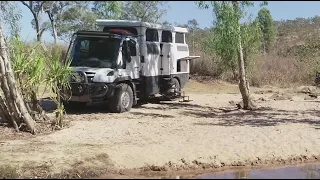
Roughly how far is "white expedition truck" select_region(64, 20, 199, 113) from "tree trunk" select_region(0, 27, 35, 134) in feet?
8.38

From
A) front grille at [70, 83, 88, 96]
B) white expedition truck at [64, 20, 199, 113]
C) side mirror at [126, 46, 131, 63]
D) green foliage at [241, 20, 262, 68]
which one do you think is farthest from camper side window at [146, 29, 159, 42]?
front grille at [70, 83, 88, 96]

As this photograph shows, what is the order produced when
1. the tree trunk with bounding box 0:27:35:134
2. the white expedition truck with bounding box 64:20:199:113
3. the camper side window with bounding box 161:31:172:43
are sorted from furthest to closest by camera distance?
the camper side window with bounding box 161:31:172:43 < the white expedition truck with bounding box 64:20:199:113 < the tree trunk with bounding box 0:27:35:134

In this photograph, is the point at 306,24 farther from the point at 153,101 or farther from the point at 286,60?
the point at 153,101

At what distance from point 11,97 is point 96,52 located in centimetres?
444

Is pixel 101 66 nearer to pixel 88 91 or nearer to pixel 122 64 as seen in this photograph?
pixel 122 64

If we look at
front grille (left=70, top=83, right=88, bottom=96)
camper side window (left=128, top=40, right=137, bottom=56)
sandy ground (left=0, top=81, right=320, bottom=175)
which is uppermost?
camper side window (left=128, top=40, right=137, bottom=56)

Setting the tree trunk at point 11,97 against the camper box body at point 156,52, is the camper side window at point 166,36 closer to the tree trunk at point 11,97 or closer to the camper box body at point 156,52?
the camper box body at point 156,52

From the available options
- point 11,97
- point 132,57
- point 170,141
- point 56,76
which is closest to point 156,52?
point 132,57

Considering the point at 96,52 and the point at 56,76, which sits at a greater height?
the point at 96,52

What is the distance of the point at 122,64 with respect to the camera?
15781 mm

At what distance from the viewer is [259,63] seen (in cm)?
2750

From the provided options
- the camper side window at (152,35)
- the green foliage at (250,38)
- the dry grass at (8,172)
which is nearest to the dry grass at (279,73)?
the green foliage at (250,38)

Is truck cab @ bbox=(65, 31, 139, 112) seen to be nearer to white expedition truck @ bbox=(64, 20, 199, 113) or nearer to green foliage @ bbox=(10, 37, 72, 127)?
white expedition truck @ bbox=(64, 20, 199, 113)

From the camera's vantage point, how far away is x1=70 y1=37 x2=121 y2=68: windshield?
15.6 metres
